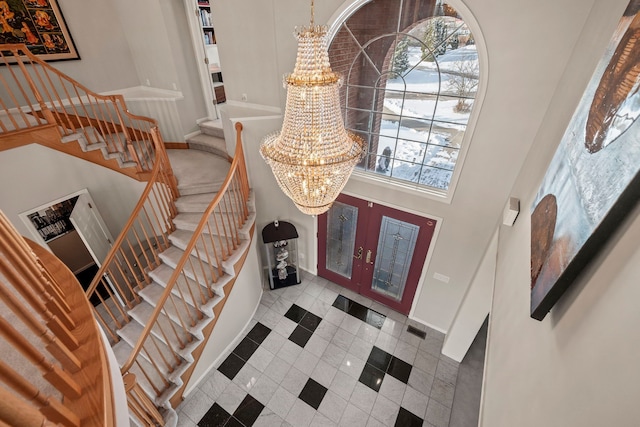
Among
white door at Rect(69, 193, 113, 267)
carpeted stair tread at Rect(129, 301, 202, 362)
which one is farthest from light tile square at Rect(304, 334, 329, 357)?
white door at Rect(69, 193, 113, 267)

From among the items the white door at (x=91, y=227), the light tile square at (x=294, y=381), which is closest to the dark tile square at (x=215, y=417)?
the light tile square at (x=294, y=381)

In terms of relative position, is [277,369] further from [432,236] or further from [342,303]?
[432,236]

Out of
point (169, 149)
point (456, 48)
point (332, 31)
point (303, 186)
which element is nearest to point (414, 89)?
point (456, 48)

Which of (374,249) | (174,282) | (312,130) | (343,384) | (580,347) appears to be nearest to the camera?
(580,347)

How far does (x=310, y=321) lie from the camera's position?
4.50m

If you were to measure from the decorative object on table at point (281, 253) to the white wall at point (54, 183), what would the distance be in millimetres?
2289

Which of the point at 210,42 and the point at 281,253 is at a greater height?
the point at 210,42

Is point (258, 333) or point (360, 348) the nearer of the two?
point (360, 348)

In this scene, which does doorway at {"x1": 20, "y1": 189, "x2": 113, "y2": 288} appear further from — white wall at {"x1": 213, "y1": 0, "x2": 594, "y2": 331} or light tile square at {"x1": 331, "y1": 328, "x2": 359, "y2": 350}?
light tile square at {"x1": 331, "y1": 328, "x2": 359, "y2": 350}

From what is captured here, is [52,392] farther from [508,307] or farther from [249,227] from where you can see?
[249,227]

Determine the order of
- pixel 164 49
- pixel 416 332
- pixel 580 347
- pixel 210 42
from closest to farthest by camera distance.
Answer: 1. pixel 580 347
2. pixel 416 332
3. pixel 164 49
4. pixel 210 42

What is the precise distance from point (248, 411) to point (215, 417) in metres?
0.39

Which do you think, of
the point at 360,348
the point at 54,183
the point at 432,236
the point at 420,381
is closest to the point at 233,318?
the point at 360,348

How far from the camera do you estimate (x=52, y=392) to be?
1024 mm
